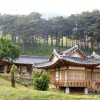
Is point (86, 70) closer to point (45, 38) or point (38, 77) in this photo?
point (38, 77)

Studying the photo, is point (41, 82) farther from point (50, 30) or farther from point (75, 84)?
point (50, 30)

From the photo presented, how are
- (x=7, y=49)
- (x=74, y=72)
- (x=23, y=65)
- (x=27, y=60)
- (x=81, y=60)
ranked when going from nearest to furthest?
(x=74, y=72) < (x=81, y=60) < (x=7, y=49) < (x=23, y=65) < (x=27, y=60)

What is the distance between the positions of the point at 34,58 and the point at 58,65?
108ft

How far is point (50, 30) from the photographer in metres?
107

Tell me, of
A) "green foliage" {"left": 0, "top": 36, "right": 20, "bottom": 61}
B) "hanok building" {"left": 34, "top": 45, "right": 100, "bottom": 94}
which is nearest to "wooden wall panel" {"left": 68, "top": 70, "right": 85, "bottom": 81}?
"hanok building" {"left": 34, "top": 45, "right": 100, "bottom": 94}

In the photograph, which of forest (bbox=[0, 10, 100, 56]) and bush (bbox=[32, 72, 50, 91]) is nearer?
bush (bbox=[32, 72, 50, 91])

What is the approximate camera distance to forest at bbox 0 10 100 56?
96.5m

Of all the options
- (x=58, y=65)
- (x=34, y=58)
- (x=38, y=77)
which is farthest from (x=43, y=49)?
(x=38, y=77)

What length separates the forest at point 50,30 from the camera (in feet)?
Result: 317

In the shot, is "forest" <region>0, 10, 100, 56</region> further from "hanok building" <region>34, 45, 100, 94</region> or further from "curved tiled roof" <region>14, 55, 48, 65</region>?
"hanok building" <region>34, 45, 100, 94</region>

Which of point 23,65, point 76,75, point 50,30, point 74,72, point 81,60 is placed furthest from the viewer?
point 50,30

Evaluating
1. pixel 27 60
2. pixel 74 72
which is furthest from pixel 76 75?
pixel 27 60

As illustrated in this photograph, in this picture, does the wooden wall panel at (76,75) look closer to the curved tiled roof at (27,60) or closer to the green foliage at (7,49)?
the green foliage at (7,49)

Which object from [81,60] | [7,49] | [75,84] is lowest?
[75,84]
